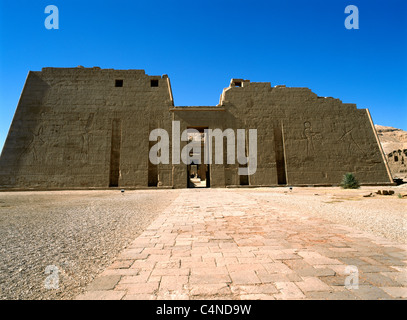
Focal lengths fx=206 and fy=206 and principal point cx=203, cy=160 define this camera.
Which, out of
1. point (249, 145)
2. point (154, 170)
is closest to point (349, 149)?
point (249, 145)

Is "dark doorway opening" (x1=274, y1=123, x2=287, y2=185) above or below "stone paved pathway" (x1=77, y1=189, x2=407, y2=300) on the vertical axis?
above

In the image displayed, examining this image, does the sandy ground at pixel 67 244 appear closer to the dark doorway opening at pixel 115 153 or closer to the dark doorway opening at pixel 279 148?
the dark doorway opening at pixel 115 153

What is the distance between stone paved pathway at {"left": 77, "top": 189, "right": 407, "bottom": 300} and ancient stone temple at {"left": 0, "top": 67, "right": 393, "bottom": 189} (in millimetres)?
12695

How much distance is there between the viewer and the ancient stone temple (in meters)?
15.7

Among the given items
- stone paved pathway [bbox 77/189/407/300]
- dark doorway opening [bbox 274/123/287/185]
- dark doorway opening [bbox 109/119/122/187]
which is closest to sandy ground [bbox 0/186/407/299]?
stone paved pathway [bbox 77/189/407/300]

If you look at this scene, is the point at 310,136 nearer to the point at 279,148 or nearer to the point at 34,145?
the point at 279,148

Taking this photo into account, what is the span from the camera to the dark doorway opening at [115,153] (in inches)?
634

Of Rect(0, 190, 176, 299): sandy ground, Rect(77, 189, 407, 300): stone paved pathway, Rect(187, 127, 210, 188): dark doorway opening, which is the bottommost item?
Rect(0, 190, 176, 299): sandy ground

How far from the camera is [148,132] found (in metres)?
16.3

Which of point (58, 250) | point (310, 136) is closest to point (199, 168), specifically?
point (310, 136)

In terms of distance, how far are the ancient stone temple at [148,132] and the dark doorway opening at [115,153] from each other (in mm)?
77

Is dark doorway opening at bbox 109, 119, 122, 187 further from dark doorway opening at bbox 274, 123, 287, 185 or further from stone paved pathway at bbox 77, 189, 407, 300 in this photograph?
stone paved pathway at bbox 77, 189, 407, 300

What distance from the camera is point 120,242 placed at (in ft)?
9.86

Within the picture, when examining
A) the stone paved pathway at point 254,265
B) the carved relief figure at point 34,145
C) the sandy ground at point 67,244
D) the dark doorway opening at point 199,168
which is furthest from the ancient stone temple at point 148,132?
the stone paved pathway at point 254,265
